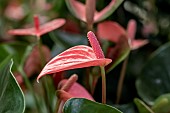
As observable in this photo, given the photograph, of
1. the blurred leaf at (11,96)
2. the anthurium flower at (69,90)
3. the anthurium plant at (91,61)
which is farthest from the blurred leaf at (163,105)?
the blurred leaf at (11,96)

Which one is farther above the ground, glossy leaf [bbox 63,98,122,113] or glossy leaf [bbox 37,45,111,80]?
glossy leaf [bbox 37,45,111,80]

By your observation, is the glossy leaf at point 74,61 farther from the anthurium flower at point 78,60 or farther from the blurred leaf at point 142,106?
the blurred leaf at point 142,106

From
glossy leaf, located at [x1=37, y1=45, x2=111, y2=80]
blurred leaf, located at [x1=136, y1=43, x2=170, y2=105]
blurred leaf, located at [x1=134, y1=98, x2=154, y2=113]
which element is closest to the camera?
glossy leaf, located at [x1=37, y1=45, x2=111, y2=80]

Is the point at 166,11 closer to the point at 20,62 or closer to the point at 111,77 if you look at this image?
the point at 111,77

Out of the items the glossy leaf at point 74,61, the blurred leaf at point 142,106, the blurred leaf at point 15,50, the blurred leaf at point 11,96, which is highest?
the glossy leaf at point 74,61

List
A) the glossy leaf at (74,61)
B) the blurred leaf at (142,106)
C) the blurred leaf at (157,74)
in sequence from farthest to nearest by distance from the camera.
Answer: the blurred leaf at (157,74) → the blurred leaf at (142,106) → the glossy leaf at (74,61)

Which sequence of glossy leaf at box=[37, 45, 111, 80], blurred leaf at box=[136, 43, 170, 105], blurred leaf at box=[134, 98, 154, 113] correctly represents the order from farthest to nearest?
blurred leaf at box=[136, 43, 170, 105] < blurred leaf at box=[134, 98, 154, 113] < glossy leaf at box=[37, 45, 111, 80]

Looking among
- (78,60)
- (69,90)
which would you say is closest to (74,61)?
(78,60)

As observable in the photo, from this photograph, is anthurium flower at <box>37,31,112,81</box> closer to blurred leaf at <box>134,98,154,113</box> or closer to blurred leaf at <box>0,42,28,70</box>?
blurred leaf at <box>134,98,154,113</box>

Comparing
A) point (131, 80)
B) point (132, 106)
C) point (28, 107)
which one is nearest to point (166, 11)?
point (131, 80)

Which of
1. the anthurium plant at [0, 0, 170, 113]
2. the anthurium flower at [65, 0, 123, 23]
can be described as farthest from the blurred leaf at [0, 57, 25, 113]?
the anthurium flower at [65, 0, 123, 23]
